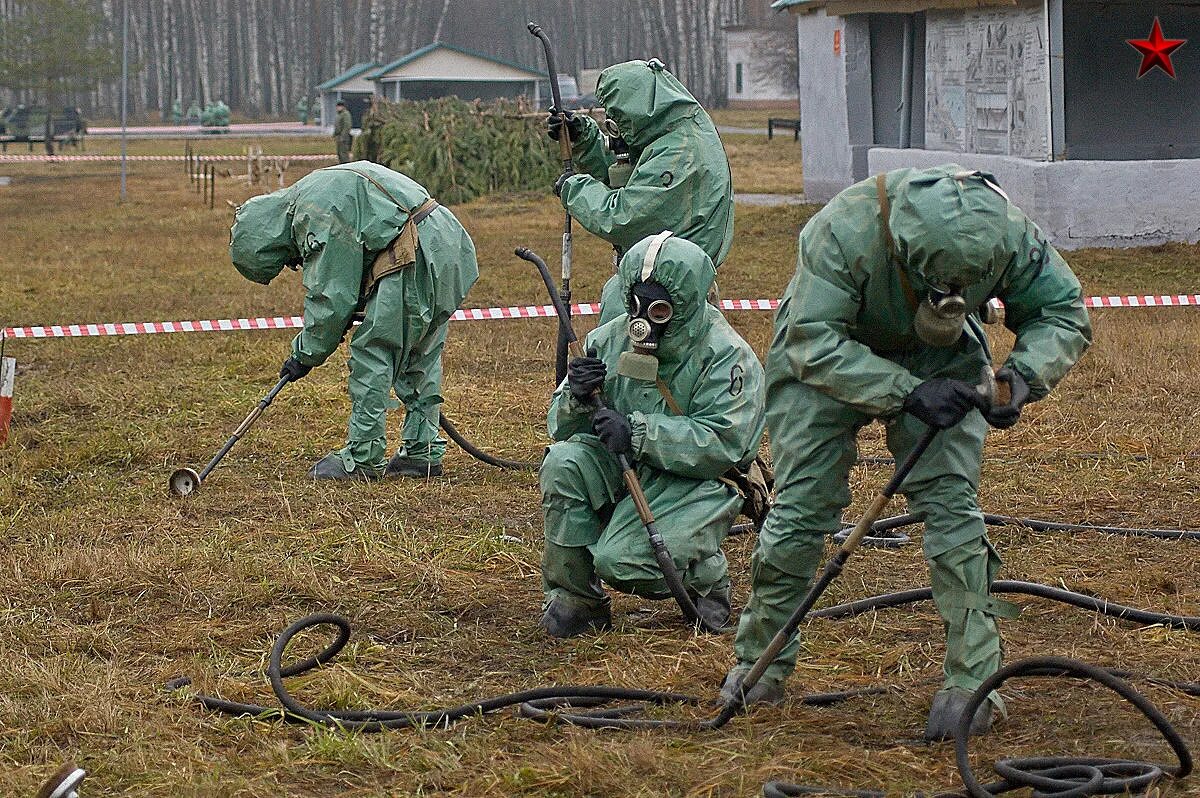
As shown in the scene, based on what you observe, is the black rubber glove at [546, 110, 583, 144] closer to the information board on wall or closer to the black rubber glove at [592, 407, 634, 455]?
the black rubber glove at [592, 407, 634, 455]

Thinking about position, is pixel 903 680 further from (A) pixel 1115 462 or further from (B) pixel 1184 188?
(B) pixel 1184 188

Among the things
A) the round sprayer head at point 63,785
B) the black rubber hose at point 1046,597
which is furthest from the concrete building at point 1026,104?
the round sprayer head at point 63,785

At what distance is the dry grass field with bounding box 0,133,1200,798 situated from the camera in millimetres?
4035

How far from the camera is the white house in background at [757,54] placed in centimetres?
6005

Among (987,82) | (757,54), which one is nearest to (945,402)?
(987,82)

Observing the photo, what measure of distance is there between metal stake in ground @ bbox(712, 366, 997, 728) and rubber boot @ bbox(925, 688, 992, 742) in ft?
1.31

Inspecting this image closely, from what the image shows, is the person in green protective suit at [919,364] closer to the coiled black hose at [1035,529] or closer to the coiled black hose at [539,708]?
the coiled black hose at [539,708]

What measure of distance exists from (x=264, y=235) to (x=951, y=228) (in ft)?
14.0

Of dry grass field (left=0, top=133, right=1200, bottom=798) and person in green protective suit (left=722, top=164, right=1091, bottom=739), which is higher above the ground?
person in green protective suit (left=722, top=164, right=1091, bottom=739)

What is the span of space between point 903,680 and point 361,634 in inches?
67.7

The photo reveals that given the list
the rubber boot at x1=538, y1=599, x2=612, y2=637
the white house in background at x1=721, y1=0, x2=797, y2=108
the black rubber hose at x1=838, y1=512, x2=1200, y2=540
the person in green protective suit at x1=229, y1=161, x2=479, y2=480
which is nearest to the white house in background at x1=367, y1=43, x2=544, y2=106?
the white house in background at x1=721, y1=0, x2=797, y2=108

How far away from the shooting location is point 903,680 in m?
4.62

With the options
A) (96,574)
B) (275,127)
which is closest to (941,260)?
(96,574)

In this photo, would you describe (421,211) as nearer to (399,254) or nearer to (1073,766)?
(399,254)
